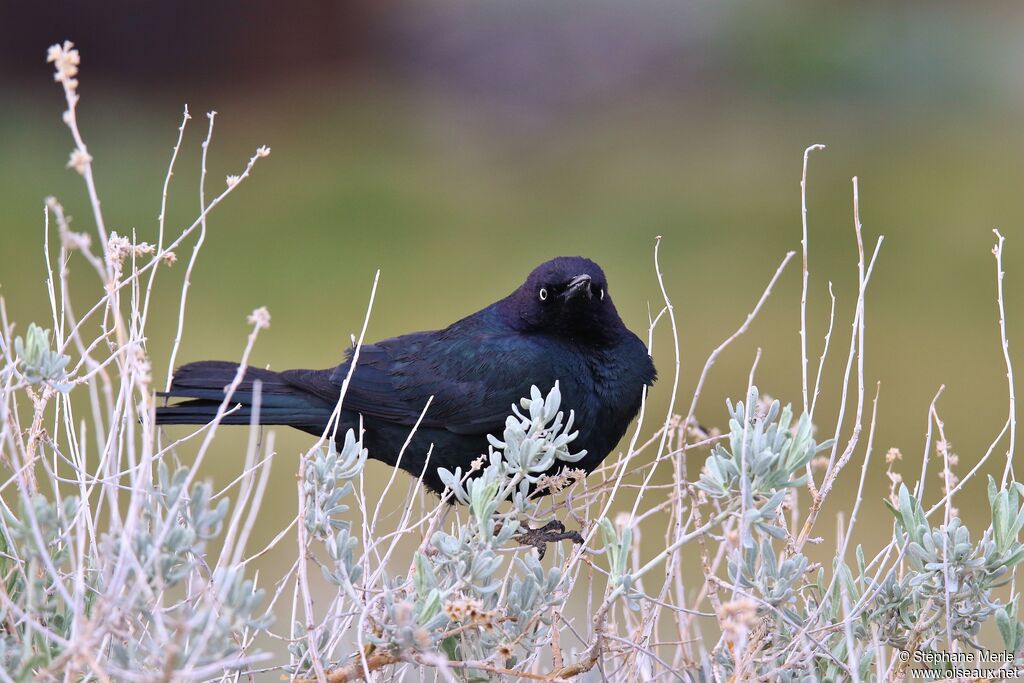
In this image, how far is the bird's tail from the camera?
3146 millimetres

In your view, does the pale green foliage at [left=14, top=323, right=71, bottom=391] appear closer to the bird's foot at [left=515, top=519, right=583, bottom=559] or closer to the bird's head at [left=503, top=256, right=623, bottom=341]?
the bird's foot at [left=515, top=519, right=583, bottom=559]

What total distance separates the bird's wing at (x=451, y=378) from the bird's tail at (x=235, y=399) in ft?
0.44

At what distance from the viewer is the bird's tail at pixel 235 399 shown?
10.3 feet

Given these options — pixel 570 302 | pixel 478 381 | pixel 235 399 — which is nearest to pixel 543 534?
pixel 478 381

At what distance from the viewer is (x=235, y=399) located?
328 centimetres

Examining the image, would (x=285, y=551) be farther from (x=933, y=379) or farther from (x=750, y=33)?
(x=750, y=33)

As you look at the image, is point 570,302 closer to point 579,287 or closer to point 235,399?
point 579,287

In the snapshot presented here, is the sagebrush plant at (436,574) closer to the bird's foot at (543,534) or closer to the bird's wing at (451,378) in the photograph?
the bird's foot at (543,534)

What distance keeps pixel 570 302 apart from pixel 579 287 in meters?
0.06

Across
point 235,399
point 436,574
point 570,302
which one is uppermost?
point 570,302

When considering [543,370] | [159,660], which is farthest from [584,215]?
[159,660]

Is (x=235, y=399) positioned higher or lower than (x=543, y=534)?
higher

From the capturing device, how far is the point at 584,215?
10.0 metres

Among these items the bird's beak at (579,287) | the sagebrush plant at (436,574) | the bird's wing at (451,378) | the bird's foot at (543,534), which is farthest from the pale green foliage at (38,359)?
the bird's beak at (579,287)
